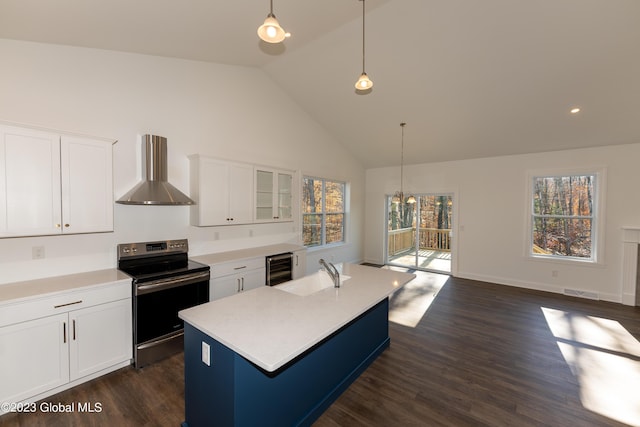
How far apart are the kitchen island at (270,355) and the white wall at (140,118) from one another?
184 cm

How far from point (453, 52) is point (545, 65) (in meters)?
1.10

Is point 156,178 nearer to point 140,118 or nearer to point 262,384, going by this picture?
point 140,118

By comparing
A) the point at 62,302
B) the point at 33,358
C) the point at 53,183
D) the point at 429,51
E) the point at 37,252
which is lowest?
the point at 33,358

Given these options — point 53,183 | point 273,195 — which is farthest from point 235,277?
point 53,183

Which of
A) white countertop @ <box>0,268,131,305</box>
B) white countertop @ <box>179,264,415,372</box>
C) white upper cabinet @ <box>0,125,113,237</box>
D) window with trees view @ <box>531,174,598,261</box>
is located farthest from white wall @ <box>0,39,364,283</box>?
window with trees view @ <box>531,174,598,261</box>

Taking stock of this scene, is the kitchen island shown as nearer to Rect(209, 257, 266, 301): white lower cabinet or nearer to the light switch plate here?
the light switch plate

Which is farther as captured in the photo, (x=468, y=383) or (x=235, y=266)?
(x=235, y=266)

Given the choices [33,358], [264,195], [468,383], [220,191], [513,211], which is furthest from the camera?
[513,211]

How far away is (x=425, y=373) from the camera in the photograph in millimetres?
2619

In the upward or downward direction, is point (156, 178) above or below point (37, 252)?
above

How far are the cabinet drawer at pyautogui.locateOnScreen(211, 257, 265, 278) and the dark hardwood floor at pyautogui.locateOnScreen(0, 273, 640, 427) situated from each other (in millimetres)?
978

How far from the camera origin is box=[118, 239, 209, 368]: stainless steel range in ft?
8.54

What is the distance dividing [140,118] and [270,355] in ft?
10.5

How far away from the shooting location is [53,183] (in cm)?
236
